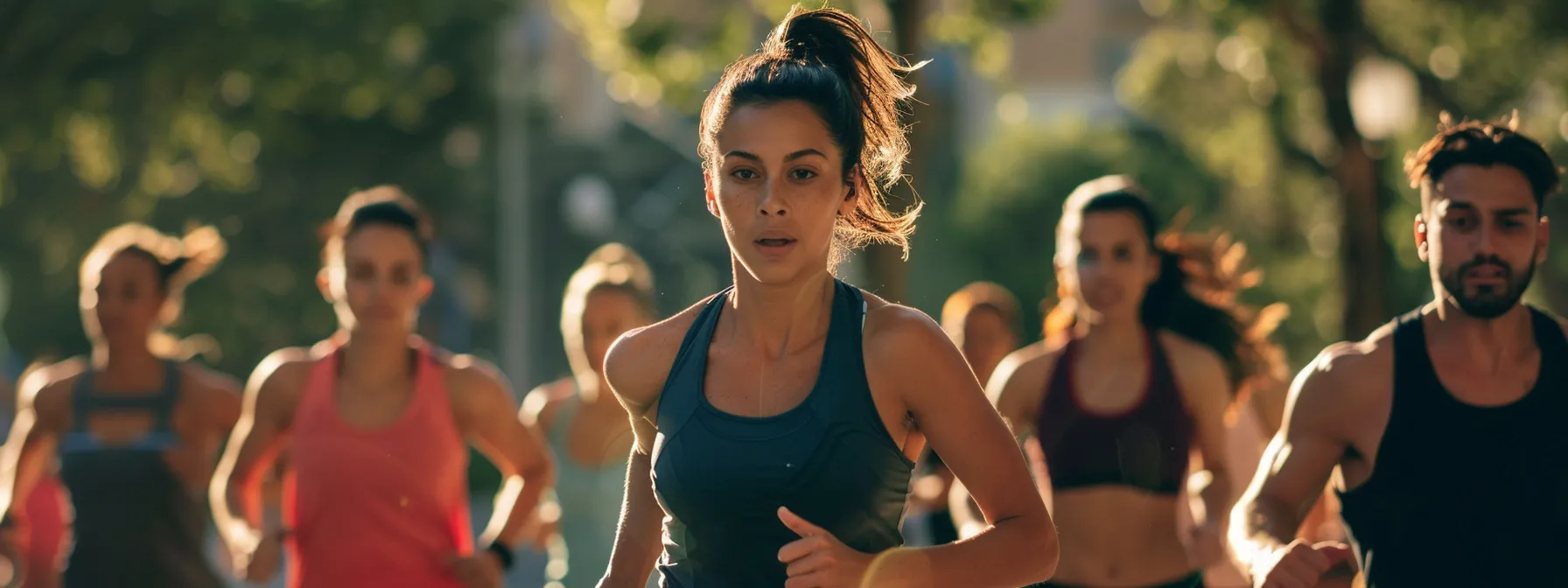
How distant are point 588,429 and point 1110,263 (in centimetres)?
237

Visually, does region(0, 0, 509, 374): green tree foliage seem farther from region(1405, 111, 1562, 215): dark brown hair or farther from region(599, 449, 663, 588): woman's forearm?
region(1405, 111, 1562, 215): dark brown hair

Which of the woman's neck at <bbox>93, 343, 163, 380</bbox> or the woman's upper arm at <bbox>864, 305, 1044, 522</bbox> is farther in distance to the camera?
the woman's neck at <bbox>93, 343, 163, 380</bbox>

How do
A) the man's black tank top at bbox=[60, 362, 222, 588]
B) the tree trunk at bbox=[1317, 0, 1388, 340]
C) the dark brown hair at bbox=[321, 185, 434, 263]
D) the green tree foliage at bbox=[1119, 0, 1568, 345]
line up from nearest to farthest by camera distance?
the dark brown hair at bbox=[321, 185, 434, 263] < the man's black tank top at bbox=[60, 362, 222, 588] < the tree trunk at bbox=[1317, 0, 1388, 340] < the green tree foliage at bbox=[1119, 0, 1568, 345]

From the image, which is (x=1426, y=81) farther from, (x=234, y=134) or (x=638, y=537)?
(x=638, y=537)

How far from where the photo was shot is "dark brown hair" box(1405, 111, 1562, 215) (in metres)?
4.89

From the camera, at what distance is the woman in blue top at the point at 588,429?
27.5 ft

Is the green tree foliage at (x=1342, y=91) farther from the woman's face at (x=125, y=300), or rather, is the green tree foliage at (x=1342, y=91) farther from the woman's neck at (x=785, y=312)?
the woman's neck at (x=785, y=312)

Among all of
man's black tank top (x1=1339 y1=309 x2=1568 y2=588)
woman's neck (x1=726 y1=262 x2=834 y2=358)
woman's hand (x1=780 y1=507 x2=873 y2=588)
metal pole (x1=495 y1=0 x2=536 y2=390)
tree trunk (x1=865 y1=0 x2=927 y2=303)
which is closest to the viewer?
woman's hand (x1=780 y1=507 x2=873 y2=588)

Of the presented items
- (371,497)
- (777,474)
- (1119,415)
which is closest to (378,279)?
(371,497)

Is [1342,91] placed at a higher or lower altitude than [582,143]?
lower

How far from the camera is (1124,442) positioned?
7.09 metres

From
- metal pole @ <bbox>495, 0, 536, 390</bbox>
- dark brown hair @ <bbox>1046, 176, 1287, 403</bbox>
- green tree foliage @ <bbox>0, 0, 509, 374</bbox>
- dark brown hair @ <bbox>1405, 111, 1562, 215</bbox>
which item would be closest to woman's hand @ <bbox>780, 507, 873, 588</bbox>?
dark brown hair @ <bbox>1405, 111, 1562, 215</bbox>

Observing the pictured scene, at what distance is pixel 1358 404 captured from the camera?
4762mm

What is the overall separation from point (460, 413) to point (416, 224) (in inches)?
25.0
